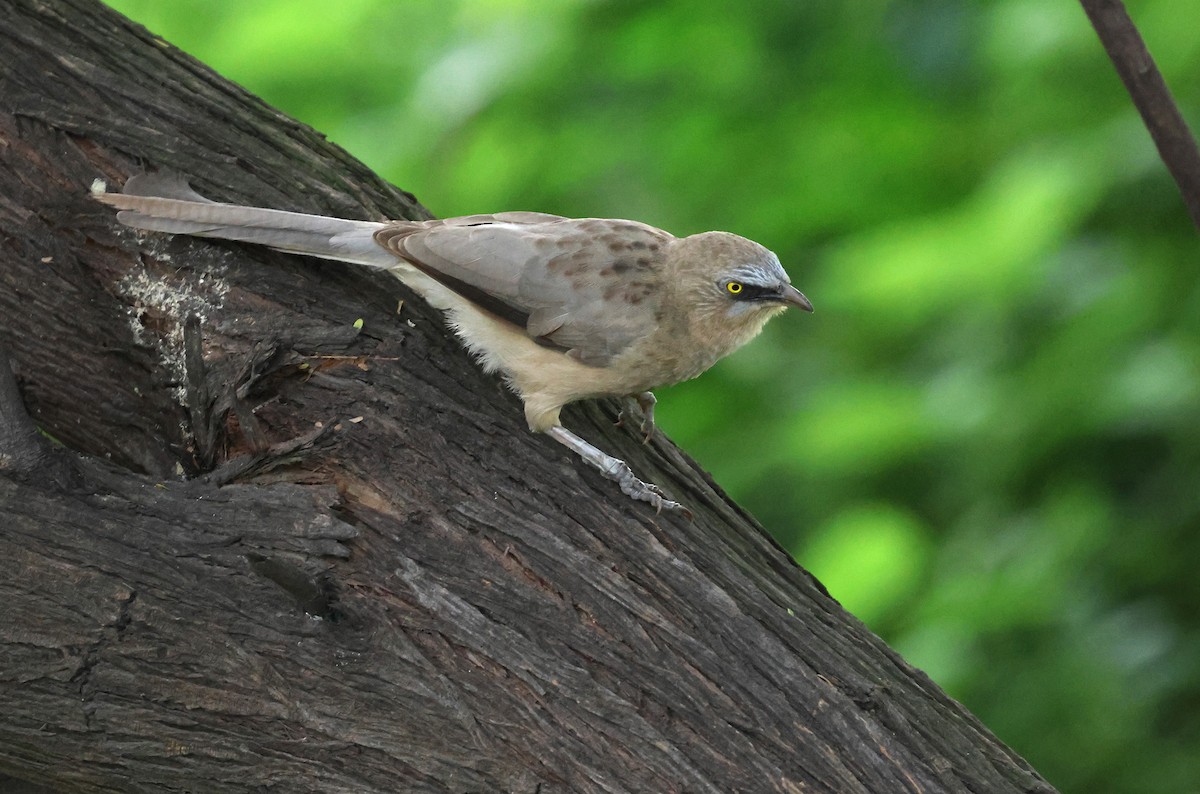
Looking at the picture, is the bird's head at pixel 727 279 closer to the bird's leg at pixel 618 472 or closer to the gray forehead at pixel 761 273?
the gray forehead at pixel 761 273

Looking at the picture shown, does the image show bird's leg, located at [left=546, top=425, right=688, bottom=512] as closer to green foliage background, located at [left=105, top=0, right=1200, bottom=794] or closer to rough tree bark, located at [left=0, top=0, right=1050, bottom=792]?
rough tree bark, located at [left=0, top=0, right=1050, bottom=792]

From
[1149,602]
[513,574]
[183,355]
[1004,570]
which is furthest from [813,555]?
[183,355]

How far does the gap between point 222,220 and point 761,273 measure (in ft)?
5.79

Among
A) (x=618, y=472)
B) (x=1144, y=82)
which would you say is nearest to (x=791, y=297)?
(x=618, y=472)

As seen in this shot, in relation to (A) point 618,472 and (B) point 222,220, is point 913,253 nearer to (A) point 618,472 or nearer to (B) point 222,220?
(A) point 618,472

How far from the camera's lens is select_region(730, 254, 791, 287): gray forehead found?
425cm

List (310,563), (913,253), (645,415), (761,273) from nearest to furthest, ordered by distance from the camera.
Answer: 1. (310,563)
2. (761,273)
3. (645,415)
4. (913,253)

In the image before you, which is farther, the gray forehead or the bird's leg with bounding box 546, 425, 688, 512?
the gray forehead

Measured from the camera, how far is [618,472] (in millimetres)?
3625

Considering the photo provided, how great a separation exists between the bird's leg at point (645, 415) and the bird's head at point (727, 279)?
13.4 inches

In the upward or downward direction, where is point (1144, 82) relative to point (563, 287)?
downward

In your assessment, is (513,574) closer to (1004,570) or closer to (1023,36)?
(1004,570)

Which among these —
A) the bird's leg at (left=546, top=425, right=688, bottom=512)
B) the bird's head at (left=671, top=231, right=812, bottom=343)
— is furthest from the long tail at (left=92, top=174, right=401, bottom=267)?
the bird's head at (left=671, top=231, right=812, bottom=343)

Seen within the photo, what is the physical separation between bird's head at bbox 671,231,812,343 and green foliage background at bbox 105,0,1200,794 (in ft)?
4.86
